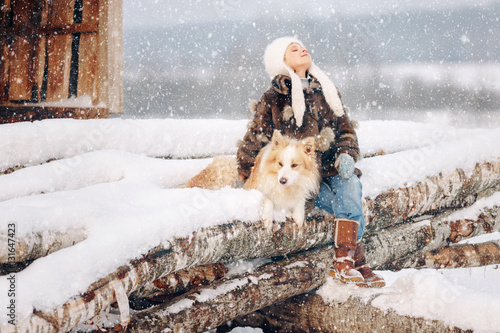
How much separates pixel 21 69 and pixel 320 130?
502 centimetres

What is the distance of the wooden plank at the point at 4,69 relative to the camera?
644cm

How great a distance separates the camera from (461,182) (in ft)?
17.2

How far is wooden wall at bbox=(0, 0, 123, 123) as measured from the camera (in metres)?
6.05

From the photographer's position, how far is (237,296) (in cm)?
339

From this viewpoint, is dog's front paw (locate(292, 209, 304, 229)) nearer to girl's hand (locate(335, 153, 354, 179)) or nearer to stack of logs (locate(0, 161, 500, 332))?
stack of logs (locate(0, 161, 500, 332))

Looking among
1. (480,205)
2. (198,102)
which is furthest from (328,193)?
(198,102)

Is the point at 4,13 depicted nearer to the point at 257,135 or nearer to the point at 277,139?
the point at 257,135

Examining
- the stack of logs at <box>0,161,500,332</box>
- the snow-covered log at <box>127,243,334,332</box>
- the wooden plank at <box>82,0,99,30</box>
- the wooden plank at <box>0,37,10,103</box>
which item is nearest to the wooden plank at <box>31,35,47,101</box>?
the wooden plank at <box>0,37,10,103</box>

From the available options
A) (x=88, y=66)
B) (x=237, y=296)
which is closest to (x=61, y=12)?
(x=88, y=66)

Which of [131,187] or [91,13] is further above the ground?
[91,13]

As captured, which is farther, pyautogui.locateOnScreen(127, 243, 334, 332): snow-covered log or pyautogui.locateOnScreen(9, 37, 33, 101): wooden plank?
pyautogui.locateOnScreen(9, 37, 33, 101): wooden plank

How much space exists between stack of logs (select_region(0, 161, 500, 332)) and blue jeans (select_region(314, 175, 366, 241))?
30 centimetres

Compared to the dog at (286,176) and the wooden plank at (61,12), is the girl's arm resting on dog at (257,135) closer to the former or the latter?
the dog at (286,176)

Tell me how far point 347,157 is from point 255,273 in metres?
1.29
